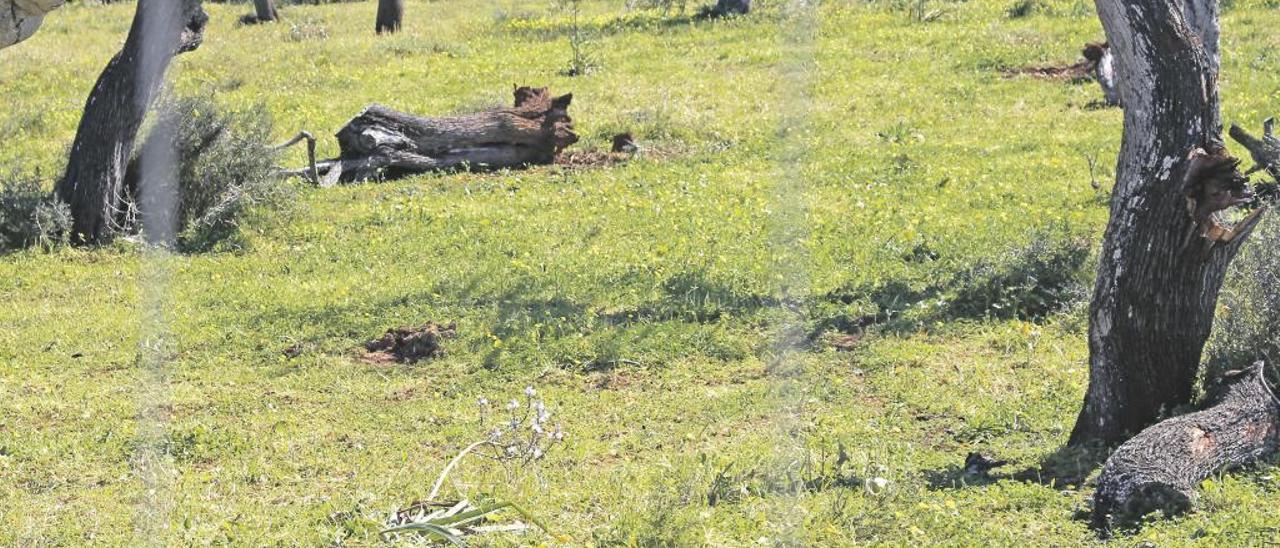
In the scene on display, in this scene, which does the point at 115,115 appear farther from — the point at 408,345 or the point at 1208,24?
the point at 1208,24

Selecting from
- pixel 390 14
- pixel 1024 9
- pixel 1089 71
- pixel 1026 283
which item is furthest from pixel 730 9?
pixel 1026 283

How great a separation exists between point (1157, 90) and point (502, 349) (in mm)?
4819

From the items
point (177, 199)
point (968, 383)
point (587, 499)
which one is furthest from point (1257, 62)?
point (587, 499)

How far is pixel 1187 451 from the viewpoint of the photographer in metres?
7.20

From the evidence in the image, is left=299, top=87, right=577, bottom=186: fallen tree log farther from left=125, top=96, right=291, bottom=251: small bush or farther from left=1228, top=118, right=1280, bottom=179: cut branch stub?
left=1228, top=118, right=1280, bottom=179: cut branch stub

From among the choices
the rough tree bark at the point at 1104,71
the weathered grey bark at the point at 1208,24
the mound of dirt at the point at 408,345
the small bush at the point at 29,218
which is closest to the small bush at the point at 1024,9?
the rough tree bark at the point at 1104,71

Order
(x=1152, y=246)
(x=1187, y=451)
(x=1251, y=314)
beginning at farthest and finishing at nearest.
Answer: (x=1251, y=314)
(x=1152, y=246)
(x=1187, y=451)

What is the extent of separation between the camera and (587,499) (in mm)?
7750

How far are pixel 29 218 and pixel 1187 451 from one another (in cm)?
1054

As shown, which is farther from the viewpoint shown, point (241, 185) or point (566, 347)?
point (241, 185)

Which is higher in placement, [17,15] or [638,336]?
[17,15]

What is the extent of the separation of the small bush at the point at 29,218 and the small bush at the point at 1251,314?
31.9ft

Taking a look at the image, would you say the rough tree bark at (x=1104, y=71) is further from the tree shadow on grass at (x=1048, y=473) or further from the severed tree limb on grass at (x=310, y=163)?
the tree shadow on grass at (x=1048, y=473)

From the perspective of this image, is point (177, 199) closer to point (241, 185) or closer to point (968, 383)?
point (241, 185)
